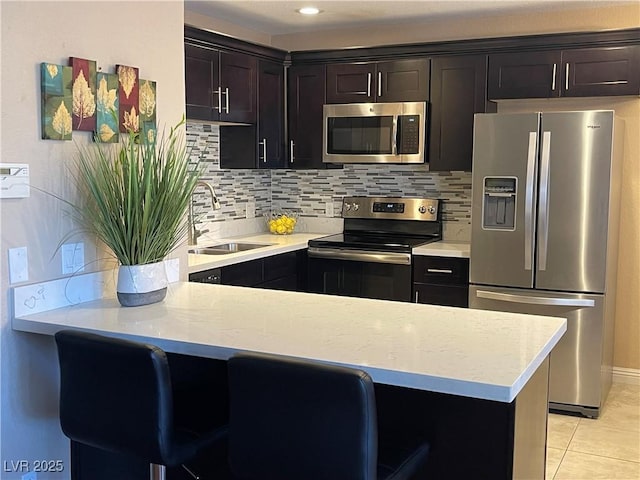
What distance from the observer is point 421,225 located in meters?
5.07

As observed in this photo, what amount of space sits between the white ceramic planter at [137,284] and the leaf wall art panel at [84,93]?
0.53 meters

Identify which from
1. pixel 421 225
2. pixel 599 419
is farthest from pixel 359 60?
pixel 599 419

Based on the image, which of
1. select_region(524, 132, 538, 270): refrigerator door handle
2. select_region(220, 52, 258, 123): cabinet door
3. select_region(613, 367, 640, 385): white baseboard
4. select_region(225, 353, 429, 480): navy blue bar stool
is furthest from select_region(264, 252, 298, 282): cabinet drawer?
select_region(225, 353, 429, 480): navy blue bar stool

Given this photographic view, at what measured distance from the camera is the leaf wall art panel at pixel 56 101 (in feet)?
7.71

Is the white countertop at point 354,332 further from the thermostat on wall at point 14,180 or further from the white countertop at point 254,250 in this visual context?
the white countertop at point 254,250

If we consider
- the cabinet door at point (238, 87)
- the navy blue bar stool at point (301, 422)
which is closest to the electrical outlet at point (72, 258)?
the navy blue bar stool at point (301, 422)

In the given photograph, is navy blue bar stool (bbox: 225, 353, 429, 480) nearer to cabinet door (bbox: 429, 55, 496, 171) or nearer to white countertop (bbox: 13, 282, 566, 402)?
white countertop (bbox: 13, 282, 566, 402)

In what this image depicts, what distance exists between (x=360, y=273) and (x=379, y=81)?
1.29 m

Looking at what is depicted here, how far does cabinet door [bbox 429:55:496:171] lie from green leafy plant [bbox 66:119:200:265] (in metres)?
2.44

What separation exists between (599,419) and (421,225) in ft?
5.76

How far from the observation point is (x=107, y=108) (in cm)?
260

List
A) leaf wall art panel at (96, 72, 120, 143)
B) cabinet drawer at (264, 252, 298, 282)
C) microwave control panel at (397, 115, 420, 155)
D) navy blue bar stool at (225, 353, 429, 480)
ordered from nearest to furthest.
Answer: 1. navy blue bar stool at (225, 353, 429, 480)
2. leaf wall art panel at (96, 72, 120, 143)
3. cabinet drawer at (264, 252, 298, 282)
4. microwave control panel at (397, 115, 420, 155)

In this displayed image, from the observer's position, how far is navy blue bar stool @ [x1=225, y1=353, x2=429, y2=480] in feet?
5.41

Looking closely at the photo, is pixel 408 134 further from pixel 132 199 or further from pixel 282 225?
pixel 132 199
